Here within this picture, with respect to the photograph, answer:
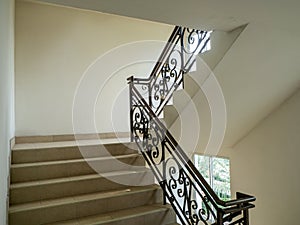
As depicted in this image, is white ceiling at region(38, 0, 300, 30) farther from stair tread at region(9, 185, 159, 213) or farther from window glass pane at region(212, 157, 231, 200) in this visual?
window glass pane at region(212, 157, 231, 200)

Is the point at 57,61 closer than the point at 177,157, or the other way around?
the point at 177,157

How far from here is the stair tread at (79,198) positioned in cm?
263

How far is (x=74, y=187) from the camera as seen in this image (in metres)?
3.04

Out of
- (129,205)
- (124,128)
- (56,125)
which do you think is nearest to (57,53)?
(56,125)

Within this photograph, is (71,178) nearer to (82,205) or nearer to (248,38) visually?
(82,205)

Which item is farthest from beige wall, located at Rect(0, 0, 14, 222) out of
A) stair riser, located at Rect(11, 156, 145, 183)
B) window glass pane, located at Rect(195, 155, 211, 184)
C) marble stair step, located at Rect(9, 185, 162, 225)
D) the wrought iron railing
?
window glass pane, located at Rect(195, 155, 211, 184)

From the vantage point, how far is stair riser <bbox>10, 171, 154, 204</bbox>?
110 inches

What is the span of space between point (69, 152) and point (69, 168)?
33 cm

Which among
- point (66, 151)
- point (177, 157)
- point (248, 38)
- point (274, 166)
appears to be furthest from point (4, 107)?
point (274, 166)

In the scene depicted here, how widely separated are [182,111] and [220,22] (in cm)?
142

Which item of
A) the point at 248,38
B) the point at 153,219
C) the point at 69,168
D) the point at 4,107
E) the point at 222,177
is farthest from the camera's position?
the point at 222,177

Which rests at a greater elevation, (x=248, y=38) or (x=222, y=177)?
(x=248, y=38)

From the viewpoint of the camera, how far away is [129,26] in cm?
543

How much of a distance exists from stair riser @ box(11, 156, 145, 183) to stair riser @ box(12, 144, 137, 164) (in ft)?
0.70
